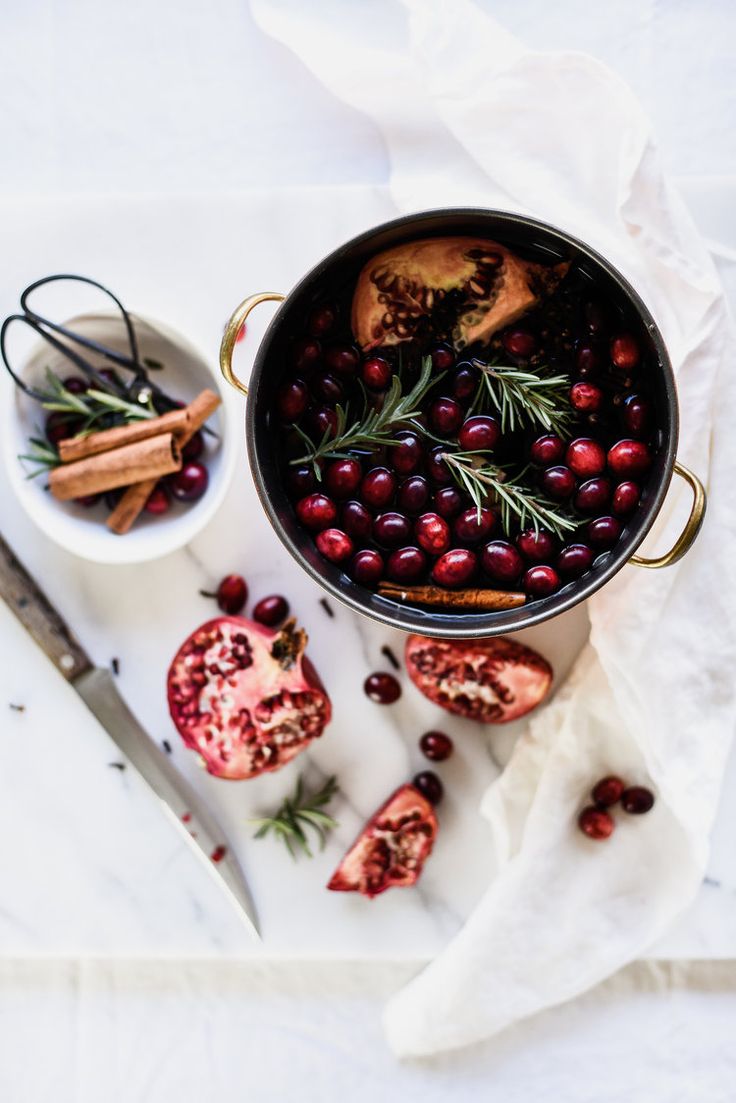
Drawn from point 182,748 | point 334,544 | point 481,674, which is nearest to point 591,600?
point 481,674

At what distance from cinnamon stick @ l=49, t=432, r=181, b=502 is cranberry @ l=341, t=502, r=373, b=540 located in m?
0.28

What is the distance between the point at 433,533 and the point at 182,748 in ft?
1.84

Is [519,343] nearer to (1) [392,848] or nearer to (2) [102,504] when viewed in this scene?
(2) [102,504]

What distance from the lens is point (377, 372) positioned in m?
1.09

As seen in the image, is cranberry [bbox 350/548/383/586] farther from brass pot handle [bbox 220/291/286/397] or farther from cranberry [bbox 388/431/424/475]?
brass pot handle [bbox 220/291/286/397]

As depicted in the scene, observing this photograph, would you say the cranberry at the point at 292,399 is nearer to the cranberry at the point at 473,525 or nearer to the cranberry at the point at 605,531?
the cranberry at the point at 473,525

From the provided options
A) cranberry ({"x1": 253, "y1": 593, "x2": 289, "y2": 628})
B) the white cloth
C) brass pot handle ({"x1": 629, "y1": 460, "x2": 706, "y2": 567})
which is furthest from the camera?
cranberry ({"x1": 253, "y1": 593, "x2": 289, "y2": 628})

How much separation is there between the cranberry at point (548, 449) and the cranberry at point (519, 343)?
0.31 feet

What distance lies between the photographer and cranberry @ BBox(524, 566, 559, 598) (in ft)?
3.47

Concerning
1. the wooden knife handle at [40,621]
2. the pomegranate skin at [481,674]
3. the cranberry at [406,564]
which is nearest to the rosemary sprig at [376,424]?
the cranberry at [406,564]

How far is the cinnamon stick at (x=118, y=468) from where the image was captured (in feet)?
4.07

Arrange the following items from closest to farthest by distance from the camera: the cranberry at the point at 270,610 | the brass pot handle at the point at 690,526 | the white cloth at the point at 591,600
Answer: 1. the brass pot handle at the point at 690,526
2. the white cloth at the point at 591,600
3. the cranberry at the point at 270,610

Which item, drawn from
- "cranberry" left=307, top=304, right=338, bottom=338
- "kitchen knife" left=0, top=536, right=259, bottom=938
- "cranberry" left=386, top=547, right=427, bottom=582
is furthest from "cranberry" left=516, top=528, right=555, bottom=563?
"kitchen knife" left=0, top=536, right=259, bottom=938

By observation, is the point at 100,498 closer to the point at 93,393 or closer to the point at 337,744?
the point at 93,393
